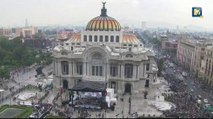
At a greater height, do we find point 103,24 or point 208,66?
point 103,24

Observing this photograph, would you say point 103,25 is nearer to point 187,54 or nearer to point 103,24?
point 103,24

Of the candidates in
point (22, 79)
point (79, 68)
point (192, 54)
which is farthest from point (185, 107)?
point (22, 79)

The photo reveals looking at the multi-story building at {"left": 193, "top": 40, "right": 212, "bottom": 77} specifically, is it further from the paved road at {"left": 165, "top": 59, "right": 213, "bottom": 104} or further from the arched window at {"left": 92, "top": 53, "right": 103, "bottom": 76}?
the arched window at {"left": 92, "top": 53, "right": 103, "bottom": 76}

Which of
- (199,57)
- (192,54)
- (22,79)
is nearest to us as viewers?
(22,79)

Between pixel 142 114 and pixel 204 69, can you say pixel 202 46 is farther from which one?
pixel 142 114

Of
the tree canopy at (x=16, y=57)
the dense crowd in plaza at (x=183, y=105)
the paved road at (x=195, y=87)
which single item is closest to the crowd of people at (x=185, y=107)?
the dense crowd in plaza at (x=183, y=105)

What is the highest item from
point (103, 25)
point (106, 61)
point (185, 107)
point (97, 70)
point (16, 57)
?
point (103, 25)

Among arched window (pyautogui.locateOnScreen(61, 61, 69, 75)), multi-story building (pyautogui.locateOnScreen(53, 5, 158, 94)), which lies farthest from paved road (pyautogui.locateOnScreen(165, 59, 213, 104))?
arched window (pyautogui.locateOnScreen(61, 61, 69, 75))

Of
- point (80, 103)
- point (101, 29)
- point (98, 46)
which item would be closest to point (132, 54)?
point (98, 46)

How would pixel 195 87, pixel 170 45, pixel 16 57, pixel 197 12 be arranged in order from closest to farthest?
pixel 197 12 → pixel 195 87 → pixel 16 57 → pixel 170 45
